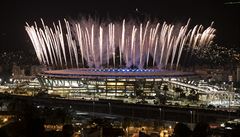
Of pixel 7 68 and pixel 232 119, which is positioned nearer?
pixel 232 119

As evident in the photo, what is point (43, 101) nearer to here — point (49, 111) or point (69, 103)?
point (69, 103)

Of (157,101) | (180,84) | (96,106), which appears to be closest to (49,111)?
(96,106)

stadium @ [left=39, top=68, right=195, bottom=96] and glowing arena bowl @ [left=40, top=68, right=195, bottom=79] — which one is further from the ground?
glowing arena bowl @ [left=40, top=68, right=195, bottom=79]

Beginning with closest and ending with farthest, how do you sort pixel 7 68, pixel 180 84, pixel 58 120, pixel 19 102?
1. pixel 58 120
2. pixel 19 102
3. pixel 180 84
4. pixel 7 68

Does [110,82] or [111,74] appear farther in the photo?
[111,74]

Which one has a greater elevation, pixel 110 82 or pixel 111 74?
pixel 111 74

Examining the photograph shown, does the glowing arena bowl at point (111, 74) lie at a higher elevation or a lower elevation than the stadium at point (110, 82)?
higher

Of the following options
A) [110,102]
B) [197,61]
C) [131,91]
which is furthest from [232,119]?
[197,61]

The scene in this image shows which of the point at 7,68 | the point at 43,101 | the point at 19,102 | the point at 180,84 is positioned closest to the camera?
the point at 19,102

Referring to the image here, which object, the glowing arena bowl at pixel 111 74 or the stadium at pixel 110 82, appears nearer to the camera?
the stadium at pixel 110 82

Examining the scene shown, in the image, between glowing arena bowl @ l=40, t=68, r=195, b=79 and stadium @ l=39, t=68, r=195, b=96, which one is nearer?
stadium @ l=39, t=68, r=195, b=96
